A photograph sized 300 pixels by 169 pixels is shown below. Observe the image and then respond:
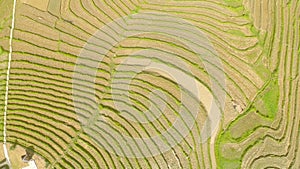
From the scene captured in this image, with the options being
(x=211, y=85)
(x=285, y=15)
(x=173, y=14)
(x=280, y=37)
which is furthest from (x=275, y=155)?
(x=173, y=14)

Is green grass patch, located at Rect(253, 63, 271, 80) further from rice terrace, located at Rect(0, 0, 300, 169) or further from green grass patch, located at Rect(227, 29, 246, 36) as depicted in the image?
green grass patch, located at Rect(227, 29, 246, 36)

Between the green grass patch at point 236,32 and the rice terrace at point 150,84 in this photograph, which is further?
the green grass patch at point 236,32

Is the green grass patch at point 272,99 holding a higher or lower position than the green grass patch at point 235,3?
lower

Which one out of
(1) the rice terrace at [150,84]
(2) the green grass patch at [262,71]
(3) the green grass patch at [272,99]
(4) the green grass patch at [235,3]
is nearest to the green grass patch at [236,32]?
(1) the rice terrace at [150,84]

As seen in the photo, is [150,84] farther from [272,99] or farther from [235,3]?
[272,99]

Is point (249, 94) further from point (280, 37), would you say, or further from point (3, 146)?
point (3, 146)

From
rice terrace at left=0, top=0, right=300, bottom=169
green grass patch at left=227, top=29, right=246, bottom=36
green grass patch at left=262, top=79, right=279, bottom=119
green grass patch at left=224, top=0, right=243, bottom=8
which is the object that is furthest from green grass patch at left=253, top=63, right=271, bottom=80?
green grass patch at left=224, top=0, right=243, bottom=8

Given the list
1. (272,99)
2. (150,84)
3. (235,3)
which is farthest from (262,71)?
(150,84)

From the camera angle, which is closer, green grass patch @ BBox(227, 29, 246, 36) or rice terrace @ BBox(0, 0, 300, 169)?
rice terrace @ BBox(0, 0, 300, 169)

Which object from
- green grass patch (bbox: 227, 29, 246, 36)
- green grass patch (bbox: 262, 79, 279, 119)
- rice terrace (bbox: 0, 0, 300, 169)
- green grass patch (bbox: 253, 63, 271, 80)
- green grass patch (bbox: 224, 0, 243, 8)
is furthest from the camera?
green grass patch (bbox: 224, 0, 243, 8)

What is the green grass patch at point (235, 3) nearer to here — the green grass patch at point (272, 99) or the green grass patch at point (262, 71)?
the green grass patch at point (262, 71)
